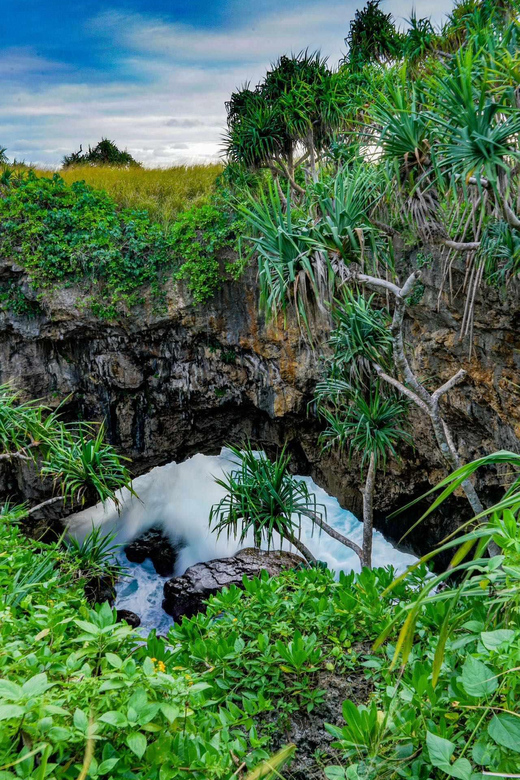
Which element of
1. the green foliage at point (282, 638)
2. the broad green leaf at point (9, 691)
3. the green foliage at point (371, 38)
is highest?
the green foliage at point (371, 38)

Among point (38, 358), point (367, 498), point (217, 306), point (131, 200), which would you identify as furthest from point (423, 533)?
point (131, 200)

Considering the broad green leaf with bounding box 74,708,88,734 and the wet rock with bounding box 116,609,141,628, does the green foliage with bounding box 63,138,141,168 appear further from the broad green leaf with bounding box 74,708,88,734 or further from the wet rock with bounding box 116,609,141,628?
the broad green leaf with bounding box 74,708,88,734

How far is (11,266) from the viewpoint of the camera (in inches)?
301

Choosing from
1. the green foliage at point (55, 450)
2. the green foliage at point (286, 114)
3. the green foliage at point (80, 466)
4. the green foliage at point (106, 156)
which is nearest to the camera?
the green foliage at point (55, 450)

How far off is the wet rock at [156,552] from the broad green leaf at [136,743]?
8314 millimetres

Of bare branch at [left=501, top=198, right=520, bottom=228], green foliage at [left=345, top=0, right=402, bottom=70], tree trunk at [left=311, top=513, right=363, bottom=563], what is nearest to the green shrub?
tree trunk at [left=311, top=513, right=363, bottom=563]

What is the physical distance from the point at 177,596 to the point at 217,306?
→ 4279mm

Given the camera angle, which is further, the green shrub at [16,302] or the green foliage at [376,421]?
the green shrub at [16,302]

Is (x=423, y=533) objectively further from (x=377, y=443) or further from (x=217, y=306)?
(x=217, y=306)

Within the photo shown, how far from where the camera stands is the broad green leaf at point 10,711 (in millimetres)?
808

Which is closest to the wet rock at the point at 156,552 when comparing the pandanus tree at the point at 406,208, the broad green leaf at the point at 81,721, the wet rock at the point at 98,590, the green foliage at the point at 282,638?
the wet rock at the point at 98,590

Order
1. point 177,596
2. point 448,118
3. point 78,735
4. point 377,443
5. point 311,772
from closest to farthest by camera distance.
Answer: point 78,735 → point 311,772 → point 448,118 → point 377,443 → point 177,596

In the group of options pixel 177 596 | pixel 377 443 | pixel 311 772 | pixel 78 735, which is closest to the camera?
pixel 78 735

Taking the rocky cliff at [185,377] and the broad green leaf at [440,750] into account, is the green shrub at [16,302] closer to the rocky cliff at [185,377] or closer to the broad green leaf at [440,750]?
the rocky cliff at [185,377]
